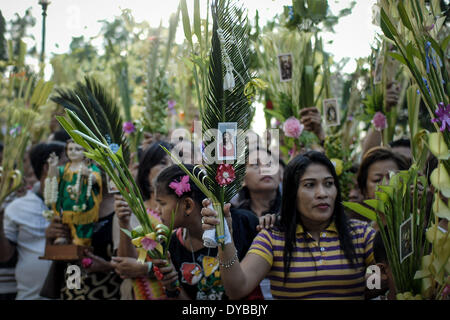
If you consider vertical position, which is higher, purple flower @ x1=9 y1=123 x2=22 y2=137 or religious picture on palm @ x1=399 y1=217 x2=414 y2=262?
purple flower @ x1=9 y1=123 x2=22 y2=137

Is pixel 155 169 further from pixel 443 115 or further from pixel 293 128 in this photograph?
pixel 443 115

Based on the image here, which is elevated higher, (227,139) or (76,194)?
(227,139)

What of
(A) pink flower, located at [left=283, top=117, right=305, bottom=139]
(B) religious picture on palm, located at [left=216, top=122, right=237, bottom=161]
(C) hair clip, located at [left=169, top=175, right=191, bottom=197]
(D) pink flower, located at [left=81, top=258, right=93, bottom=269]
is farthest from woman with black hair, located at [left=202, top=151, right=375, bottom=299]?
(D) pink flower, located at [left=81, top=258, right=93, bottom=269]

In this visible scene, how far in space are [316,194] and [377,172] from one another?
0.72m

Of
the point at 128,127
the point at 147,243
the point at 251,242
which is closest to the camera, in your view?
the point at 147,243

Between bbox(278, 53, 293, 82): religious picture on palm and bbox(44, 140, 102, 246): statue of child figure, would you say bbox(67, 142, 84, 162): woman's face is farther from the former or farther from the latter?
bbox(278, 53, 293, 82): religious picture on palm

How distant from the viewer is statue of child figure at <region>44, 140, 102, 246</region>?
320 cm

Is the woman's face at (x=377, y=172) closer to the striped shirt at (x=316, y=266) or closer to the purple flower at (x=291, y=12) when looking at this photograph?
the striped shirt at (x=316, y=266)

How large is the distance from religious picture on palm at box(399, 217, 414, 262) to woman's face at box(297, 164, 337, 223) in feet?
1.63

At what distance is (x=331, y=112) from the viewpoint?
348 centimetres

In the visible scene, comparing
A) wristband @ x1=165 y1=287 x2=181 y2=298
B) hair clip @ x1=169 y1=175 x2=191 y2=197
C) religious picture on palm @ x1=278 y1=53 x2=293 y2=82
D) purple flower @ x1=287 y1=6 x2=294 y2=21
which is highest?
purple flower @ x1=287 y1=6 x2=294 y2=21

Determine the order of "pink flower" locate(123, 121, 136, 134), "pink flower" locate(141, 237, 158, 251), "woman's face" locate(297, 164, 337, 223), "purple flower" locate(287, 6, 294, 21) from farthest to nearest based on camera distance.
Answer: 1. "pink flower" locate(123, 121, 136, 134)
2. "purple flower" locate(287, 6, 294, 21)
3. "woman's face" locate(297, 164, 337, 223)
4. "pink flower" locate(141, 237, 158, 251)

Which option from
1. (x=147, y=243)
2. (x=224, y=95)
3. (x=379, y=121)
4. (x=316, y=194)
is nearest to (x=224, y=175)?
(x=224, y=95)

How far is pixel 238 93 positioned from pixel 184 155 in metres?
1.26
